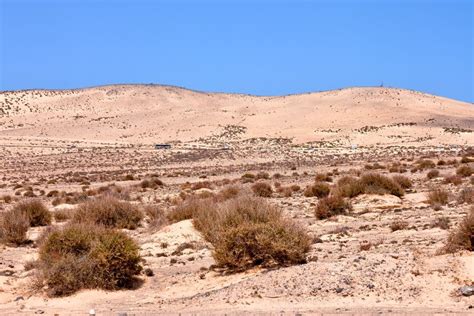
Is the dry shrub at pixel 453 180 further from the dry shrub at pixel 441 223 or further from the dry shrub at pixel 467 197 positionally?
the dry shrub at pixel 441 223

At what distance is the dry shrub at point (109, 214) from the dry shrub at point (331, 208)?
6150mm

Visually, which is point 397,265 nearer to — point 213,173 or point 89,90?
point 213,173

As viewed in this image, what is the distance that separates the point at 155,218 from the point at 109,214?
195 centimetres

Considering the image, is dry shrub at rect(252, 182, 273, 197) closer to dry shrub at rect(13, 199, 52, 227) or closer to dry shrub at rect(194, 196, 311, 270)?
dry shrub at rect(13, 199, 52, 227)

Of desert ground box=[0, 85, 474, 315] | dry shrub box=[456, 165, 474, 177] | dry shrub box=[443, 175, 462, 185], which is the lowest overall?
desert ground box=[0, 85, 474, 315]

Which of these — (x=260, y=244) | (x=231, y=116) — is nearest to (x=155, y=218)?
(x=260, y=244)

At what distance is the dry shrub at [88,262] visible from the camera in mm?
14961

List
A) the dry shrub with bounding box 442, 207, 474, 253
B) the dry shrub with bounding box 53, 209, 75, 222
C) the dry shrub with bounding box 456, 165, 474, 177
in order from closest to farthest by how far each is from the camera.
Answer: the dry shrub with bounding box 442, 207, 474, 253 → the dry shrub with bounding box 53, 209, 75, 222 → the dry shrub with bounding box 456, 165, 474, 177

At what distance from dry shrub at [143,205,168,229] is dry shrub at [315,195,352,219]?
5135 mm

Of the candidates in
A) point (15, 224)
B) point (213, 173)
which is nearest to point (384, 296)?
point (15, 224)

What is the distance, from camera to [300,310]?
41.0 feet

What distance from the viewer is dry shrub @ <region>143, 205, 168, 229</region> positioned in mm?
24478

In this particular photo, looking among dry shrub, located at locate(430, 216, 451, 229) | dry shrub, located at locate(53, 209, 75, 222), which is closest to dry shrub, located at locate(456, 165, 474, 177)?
dry shrub, located at locate(430, 216, 451, 229)

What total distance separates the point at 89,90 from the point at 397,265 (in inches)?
7327
